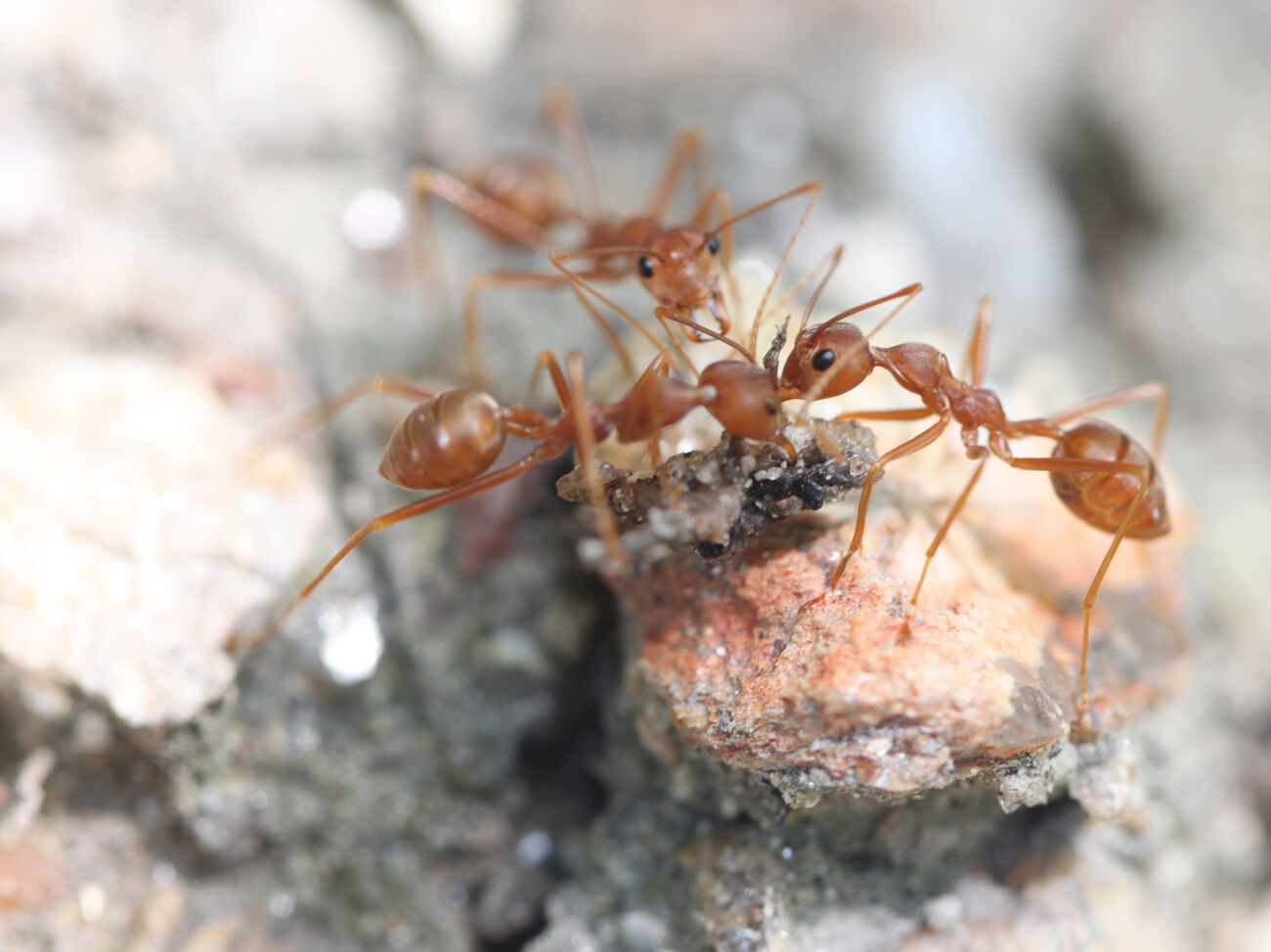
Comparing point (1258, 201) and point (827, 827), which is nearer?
point (827, 827)

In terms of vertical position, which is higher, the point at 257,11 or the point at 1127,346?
the point at 257,11

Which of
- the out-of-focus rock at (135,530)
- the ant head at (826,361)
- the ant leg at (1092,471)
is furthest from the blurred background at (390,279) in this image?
the ant head at (826,361)

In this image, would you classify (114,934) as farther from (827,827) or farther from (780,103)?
(780,103)

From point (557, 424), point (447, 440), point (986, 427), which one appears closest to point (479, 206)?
point (557, 424)

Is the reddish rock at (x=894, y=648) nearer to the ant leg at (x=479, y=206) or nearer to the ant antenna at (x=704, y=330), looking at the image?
the ant antenna at (x=704, y=330)

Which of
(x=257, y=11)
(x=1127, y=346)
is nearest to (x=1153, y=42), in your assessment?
(x=1127, y=346)

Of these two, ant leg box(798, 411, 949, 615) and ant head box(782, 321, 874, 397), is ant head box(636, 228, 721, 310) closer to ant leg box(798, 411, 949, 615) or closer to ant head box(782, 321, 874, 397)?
ant head box(782, 321, 874, 397)

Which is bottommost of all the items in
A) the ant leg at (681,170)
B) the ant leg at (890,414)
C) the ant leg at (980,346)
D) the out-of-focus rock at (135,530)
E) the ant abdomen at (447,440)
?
the out-of-focus rock at (135,530)

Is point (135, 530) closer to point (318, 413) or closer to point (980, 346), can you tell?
point (318, 413)
